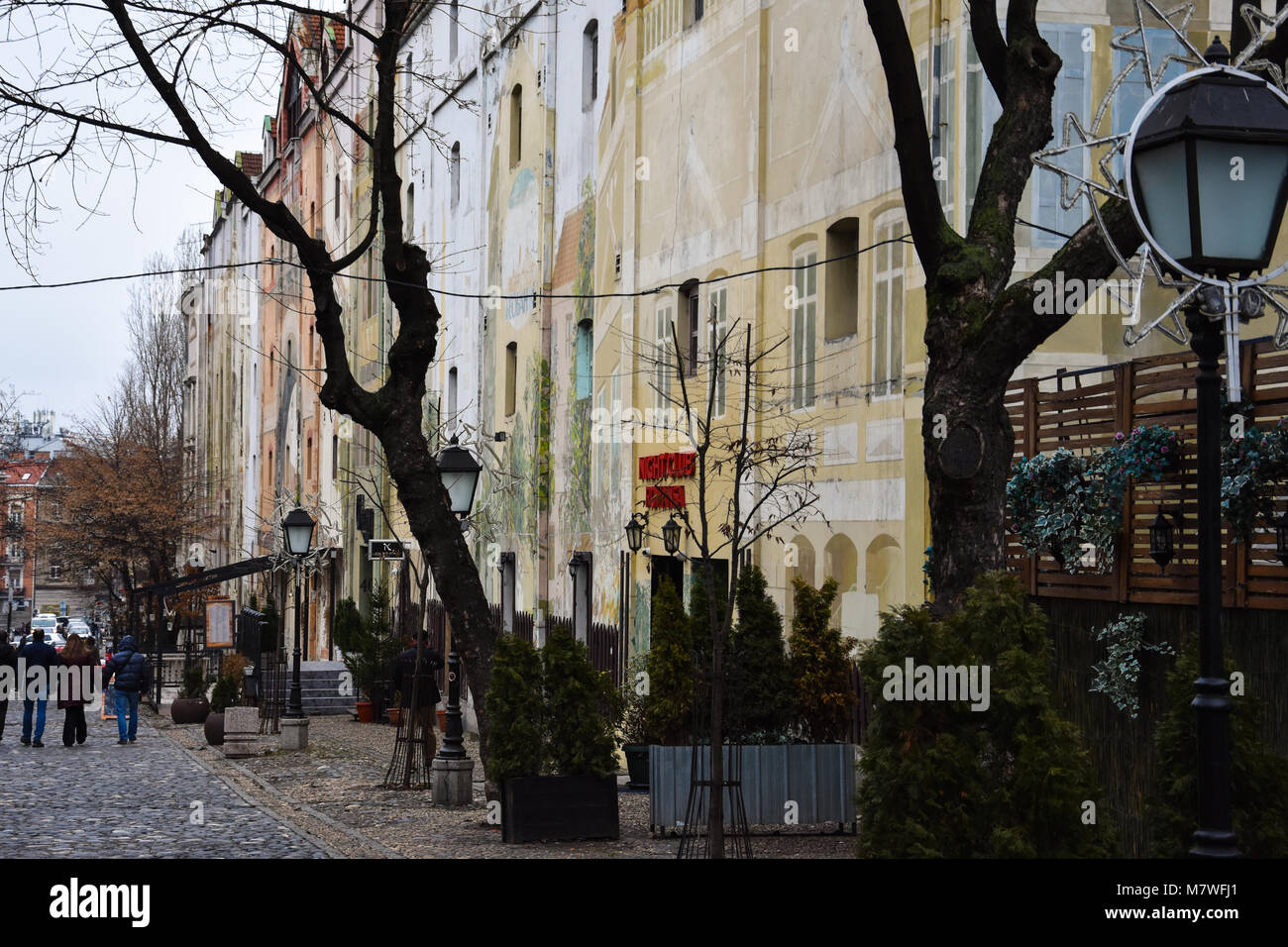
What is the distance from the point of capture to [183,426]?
3063 inches

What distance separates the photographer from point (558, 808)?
14.5 meters

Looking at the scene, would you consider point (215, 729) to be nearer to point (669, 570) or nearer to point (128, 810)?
point (669, 570)

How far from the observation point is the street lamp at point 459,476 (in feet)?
57.2

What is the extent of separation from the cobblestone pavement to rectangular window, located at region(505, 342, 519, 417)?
846 centimetres

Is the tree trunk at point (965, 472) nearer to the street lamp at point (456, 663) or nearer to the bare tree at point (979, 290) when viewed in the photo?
the bare tree at point (979, 290)

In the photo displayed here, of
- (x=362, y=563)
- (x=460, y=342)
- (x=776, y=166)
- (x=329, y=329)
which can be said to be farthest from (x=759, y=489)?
(x=362, y=563)

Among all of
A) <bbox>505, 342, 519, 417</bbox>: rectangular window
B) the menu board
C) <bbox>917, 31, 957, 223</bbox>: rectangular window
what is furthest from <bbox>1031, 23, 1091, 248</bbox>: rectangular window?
the menu board

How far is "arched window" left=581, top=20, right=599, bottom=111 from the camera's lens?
1036 inches

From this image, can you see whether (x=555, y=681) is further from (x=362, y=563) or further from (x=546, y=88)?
(x=362, y=563)

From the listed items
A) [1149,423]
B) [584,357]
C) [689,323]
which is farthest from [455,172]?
[1149,423]

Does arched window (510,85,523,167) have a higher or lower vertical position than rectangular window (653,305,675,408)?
higher

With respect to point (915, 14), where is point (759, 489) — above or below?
below

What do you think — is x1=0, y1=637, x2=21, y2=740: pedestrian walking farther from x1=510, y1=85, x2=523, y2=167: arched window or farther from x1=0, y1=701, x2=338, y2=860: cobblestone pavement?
x1=510, y1=85, x2=523, y2=167: arched window
